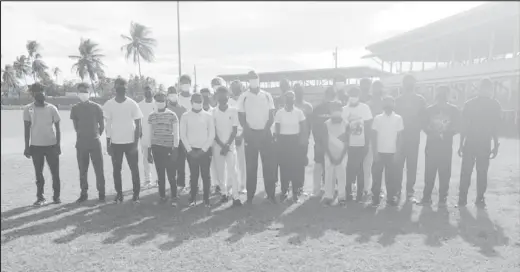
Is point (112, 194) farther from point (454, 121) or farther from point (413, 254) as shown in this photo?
point (454, 121)

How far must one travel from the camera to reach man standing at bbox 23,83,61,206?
5738 mm

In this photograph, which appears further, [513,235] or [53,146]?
[53,146]

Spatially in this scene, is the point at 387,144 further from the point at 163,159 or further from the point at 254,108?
the point at 163,159

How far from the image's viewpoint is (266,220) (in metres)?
5.06

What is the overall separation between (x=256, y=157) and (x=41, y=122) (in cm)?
345

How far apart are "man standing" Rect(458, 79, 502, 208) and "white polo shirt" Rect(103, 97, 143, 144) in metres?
5.05

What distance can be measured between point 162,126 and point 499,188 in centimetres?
606

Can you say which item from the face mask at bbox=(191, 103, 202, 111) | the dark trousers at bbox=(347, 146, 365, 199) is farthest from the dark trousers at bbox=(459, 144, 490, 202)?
the face mask at bbox=(191, 103, 202, 111)

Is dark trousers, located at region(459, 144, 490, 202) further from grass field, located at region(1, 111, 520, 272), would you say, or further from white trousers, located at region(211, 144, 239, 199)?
white trousers, located at region(211, 144, 239, 199)

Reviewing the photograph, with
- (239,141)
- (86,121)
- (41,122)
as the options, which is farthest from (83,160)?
(239,141)

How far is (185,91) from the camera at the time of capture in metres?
6.48

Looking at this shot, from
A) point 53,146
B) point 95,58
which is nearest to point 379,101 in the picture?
point 53,146

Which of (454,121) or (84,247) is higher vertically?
(454,121)

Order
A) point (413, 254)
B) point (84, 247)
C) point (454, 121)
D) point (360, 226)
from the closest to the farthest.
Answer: point (413, 254), point (84, 247), point (360, 226), point (454, 121)
